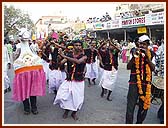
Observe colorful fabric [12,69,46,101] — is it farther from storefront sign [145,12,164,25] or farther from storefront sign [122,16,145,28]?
storefront sign [122,16,145,28]

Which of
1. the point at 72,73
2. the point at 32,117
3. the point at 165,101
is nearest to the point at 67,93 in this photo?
the point at 72,73

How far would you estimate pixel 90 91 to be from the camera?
924cm

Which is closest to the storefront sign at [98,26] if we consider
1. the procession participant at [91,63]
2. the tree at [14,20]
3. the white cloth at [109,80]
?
the tree at [14,20]

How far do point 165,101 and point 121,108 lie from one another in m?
1.57

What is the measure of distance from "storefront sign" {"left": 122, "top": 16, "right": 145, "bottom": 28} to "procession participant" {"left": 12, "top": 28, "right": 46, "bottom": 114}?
55.2 feet

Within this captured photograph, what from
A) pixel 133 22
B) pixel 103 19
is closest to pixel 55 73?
pixel 133 22

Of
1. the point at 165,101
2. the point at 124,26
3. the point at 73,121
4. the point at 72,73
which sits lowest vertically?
the point at 73,121

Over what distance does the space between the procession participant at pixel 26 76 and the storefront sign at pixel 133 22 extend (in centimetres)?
1682

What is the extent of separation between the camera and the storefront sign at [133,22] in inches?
882

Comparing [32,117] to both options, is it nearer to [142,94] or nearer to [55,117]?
[55,117]

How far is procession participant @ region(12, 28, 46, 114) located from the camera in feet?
21.2

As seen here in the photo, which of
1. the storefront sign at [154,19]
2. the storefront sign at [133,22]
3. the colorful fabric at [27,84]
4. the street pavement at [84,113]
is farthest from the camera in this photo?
the storefront sign at [133,22]

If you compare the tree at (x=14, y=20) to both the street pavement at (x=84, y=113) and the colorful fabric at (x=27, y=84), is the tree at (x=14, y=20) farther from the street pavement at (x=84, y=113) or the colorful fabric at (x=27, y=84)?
the colorful fabric at (x=27, y=84)

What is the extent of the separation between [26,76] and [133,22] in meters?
18.0
